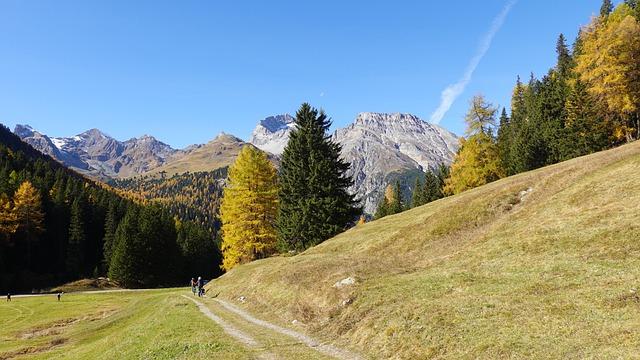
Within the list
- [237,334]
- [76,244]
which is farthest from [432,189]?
[237,334]

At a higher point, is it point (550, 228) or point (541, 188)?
point (541, 188)

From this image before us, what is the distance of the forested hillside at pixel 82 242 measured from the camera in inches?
3841

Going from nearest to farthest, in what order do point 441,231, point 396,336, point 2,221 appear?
point 396,336
point 441,231
point 2,221

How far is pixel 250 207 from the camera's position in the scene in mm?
61219

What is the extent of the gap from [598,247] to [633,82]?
49.4 meters

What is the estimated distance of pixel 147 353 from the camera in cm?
2195

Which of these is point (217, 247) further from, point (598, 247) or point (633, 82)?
point (598, 247)

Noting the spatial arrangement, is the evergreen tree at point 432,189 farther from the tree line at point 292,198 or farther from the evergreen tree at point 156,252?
the evergreen tree at point 156,252

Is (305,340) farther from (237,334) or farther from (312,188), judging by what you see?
(312,188)

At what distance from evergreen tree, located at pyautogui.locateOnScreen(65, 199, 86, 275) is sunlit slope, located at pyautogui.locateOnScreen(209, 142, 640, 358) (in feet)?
304

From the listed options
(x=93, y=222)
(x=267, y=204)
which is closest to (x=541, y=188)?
(x=267, y=204)

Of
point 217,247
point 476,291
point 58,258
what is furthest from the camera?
point 217,247

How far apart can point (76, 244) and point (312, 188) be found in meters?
91.7

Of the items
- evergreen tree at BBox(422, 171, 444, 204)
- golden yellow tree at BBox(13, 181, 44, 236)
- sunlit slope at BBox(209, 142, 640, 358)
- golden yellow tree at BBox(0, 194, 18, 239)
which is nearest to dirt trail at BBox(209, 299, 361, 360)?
sunlit slope at BBox(209, 142, 640, 358)
